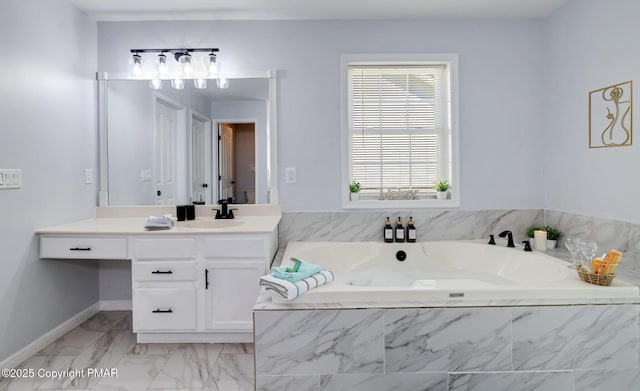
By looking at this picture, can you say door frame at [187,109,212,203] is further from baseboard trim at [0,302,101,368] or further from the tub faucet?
the tub faucet

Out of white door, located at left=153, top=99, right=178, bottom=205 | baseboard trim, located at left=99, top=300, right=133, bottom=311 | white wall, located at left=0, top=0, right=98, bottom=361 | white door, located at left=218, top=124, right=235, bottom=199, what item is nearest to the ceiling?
white wall, located at left=0, top=0, right=98, bottom=361

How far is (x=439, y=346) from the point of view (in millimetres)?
1809

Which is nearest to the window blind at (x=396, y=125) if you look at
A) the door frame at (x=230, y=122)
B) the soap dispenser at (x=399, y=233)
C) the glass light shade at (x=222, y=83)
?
the soap dispenser at (x=399, y=233)

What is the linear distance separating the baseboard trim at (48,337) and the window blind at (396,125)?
2.42 meters

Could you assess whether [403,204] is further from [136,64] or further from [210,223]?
[136,64]

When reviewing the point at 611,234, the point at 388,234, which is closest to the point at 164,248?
the point at 388,234

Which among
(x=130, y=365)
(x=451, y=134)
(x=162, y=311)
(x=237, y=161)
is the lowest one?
(x=130, y=365)

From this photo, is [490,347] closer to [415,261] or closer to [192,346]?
[415,261]

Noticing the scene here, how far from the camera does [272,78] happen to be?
2996 mm

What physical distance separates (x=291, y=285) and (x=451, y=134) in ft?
6.49

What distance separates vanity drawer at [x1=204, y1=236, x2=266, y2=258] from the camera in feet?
7.88

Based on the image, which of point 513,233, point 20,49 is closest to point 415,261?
point 513,233

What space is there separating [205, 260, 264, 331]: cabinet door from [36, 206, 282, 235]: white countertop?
23 centimetres

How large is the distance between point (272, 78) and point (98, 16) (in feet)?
4.71
